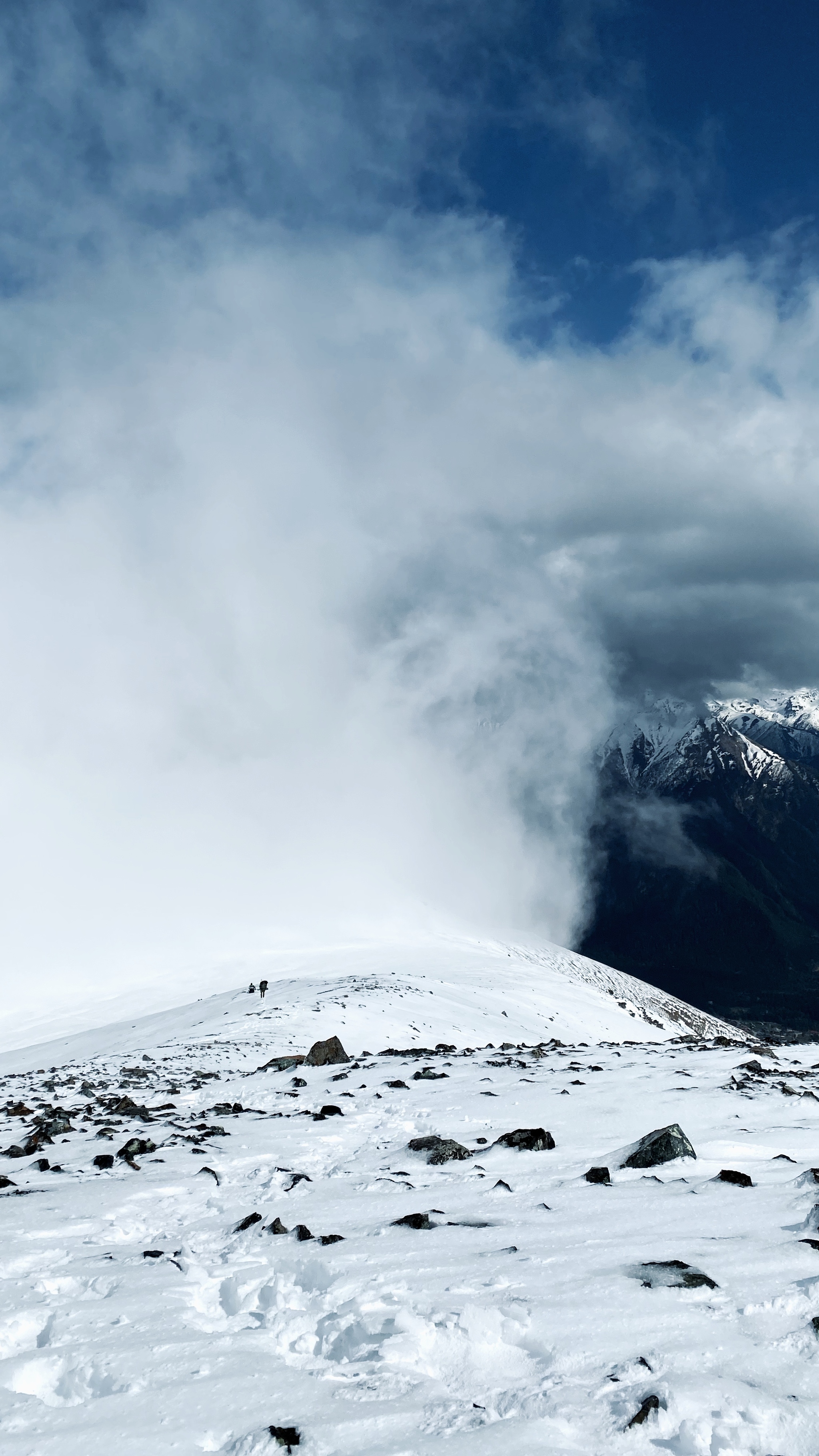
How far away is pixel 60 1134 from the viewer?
47.1 ft

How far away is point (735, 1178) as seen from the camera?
339 inches

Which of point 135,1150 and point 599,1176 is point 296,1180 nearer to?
point 135,1150

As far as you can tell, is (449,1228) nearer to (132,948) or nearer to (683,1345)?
(683,1345)

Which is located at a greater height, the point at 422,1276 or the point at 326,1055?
the point at 422,1276

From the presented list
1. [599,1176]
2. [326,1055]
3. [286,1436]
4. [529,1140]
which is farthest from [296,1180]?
[326,1055]

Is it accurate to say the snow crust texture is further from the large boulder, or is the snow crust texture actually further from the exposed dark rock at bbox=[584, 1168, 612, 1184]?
the large boulder

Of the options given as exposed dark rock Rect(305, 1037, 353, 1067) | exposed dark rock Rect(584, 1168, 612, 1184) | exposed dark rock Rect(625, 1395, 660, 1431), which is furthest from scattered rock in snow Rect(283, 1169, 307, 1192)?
exposed dark rock Rect(305, 1037, 353, 1067)

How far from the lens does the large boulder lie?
23.2 metres

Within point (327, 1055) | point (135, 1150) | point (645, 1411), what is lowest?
point (327, 1055)

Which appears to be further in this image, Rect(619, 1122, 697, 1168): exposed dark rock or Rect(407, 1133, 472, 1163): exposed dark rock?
Rect(407, 1133, 472, 1163): exposed dark rock

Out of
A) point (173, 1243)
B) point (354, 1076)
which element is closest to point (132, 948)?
point (354, 1076)

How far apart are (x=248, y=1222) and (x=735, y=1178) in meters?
5.26

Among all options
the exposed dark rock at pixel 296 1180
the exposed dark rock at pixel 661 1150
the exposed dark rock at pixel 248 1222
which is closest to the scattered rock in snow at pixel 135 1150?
the exposed dark rock at pixel 296 1180

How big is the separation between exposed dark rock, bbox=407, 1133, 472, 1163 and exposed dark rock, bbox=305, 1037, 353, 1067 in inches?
484
